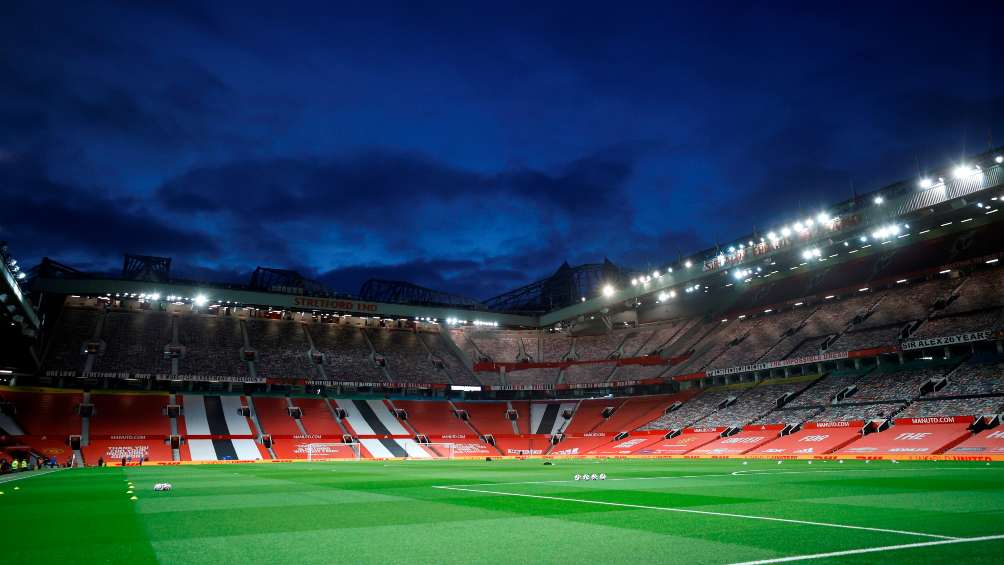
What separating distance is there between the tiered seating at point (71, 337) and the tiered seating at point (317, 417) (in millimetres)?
19795

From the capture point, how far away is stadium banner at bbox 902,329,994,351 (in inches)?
1672

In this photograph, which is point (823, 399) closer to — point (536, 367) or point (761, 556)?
point (536, 367)

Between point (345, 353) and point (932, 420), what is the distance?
56325 mm

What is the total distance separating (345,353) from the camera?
71438 millimetres

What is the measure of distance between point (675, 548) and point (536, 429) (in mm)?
61206

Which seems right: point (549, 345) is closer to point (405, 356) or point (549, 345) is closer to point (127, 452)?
point (405, 356)

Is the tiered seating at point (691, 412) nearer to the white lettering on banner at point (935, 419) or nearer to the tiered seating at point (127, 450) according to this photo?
the white lettering on banner at point (935, 419)

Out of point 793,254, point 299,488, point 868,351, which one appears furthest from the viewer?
point 793,254

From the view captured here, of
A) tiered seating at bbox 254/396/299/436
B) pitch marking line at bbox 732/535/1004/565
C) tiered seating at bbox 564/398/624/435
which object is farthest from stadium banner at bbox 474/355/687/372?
pitch marking line at bbox 732/535/1004/565

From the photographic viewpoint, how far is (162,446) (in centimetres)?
5028

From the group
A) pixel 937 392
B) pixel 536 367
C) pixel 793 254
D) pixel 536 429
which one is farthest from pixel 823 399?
pixel 536 367

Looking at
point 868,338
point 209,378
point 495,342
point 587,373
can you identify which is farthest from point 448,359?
point 868,338

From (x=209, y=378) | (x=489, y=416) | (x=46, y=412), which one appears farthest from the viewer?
(x=489, y=416)

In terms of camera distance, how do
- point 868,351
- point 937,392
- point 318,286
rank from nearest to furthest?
point 937,392 → point 868,351 → point 318,286
